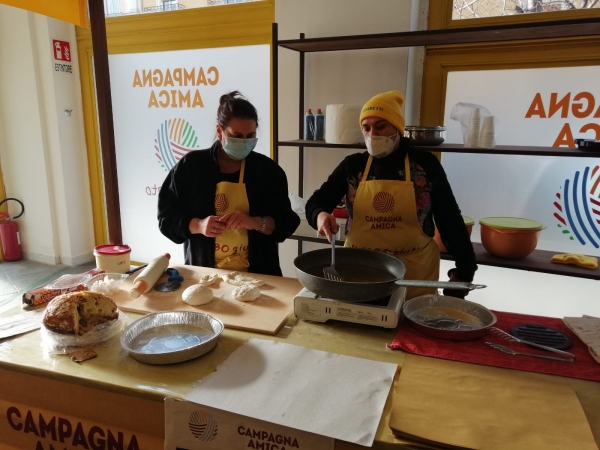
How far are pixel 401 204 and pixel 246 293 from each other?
0.76 meters

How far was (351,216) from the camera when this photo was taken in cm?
200

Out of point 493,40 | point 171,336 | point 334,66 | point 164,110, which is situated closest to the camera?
point 171,336

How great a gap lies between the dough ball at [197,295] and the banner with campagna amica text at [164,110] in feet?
7.11

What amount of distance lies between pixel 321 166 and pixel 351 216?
1.21 m

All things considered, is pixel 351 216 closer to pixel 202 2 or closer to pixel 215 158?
pixel 215 158

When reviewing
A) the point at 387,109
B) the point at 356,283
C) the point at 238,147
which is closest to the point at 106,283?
the point at 238,147

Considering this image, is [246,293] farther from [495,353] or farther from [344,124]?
[344,124]

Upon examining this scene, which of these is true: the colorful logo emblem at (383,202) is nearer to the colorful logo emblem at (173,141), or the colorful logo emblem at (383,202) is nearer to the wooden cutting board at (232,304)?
the wooden cutting board at (232,304)

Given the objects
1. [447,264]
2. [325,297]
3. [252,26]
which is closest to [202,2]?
[252,26]

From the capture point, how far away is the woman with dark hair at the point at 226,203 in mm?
1950

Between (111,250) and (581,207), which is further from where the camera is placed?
(581,207)

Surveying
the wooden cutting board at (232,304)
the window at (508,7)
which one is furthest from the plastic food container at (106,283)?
the window at (508,7)

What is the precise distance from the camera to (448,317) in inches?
55.5

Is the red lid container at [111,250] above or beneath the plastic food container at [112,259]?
above
